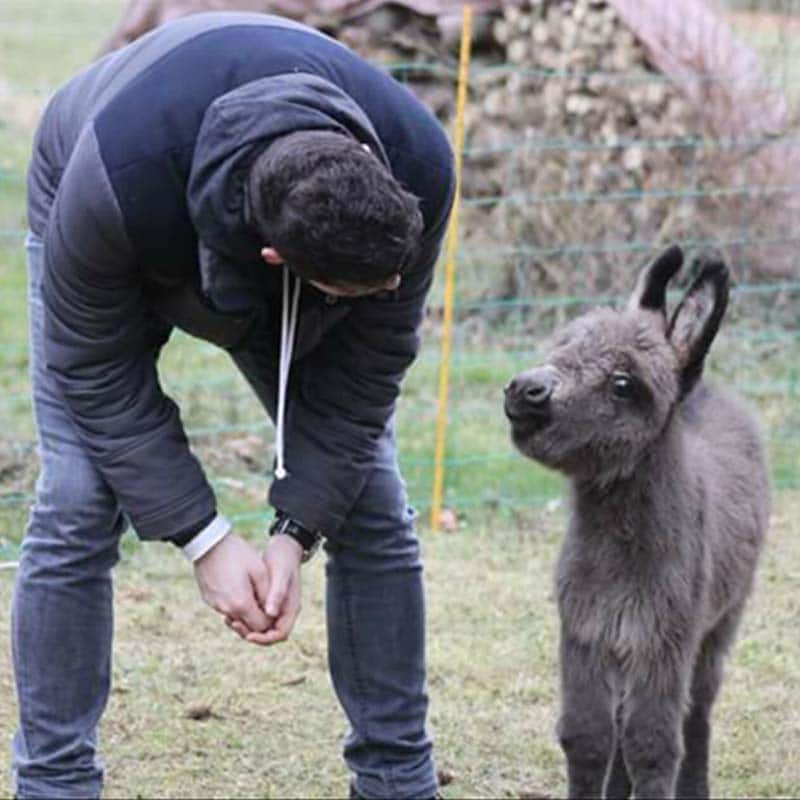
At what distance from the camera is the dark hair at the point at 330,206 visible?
3.07m

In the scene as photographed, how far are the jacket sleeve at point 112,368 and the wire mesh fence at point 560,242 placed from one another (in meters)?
3.37

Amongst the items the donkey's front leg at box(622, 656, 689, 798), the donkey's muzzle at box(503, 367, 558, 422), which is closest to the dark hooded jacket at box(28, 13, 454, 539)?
the donkey's muzzle at box(503, 367, 558, 422)

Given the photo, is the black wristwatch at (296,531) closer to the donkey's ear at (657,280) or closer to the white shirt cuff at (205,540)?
the white shirt cuff at (205,540)

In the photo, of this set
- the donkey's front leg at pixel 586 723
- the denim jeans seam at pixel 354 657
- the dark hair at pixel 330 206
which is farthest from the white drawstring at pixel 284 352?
the donkey's front leg at pixel 586 723

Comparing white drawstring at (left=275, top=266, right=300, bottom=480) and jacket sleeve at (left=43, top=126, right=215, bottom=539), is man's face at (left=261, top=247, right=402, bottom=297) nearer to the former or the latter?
white drawstring at (left=275, top=266, right=300, bottom=480)

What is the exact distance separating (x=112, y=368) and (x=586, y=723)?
1356 millimetres

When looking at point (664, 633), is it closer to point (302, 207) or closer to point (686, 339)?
point (686, 339)

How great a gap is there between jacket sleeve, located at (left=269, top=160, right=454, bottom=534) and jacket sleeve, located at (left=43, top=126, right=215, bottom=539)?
0.20 metres

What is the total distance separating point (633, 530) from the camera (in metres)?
4.22

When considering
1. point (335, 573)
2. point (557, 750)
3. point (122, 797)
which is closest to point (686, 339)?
point (335, 573)

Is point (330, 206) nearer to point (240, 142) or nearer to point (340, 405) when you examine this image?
point (240, 142)

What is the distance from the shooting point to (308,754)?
4922 millimetres

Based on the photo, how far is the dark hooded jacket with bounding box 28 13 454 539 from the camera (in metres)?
3.29

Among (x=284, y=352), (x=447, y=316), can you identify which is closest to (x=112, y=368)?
(x=284, y=352)
